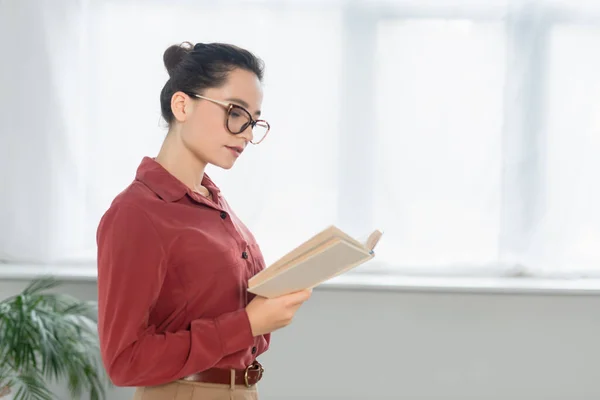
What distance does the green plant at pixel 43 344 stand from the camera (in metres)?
2.30

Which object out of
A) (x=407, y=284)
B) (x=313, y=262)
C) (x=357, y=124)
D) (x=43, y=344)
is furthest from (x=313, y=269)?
(x=357, y=124)

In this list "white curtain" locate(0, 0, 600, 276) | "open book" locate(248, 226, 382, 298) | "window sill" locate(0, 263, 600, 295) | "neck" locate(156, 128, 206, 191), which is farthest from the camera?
"white curtain" locate(0, 0, 600, 276)

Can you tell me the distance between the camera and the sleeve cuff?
4.31 ft

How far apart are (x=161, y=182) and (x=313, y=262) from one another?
1.09 feet

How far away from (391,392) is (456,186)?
2.67 ft

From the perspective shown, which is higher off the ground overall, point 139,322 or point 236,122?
point 236,122

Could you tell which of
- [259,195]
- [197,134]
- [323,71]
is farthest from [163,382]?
[323,71]

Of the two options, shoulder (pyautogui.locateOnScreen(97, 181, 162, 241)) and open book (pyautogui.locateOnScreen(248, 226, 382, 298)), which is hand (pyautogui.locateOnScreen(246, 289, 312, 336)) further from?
shoulder (pyautogui.locateOnScreen(97, 181, 162, 241))

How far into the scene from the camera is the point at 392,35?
3023 mm

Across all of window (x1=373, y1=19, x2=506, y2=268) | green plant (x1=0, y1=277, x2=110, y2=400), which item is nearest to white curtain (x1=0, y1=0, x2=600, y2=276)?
window (x1=373, y1=19, x2=506, y2=268)

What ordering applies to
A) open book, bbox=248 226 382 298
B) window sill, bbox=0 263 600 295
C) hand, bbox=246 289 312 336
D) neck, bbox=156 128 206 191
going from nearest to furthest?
open book, bbox=248 226 382 298, hand, bbox=246 289 312 336, neck, bbox=156 128 206 191, window sill, bbox=0 263 600 295

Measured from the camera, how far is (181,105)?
1.41m

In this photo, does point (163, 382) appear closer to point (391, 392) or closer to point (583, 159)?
point (391, 392)

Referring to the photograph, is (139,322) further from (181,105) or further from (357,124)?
(357,124)
